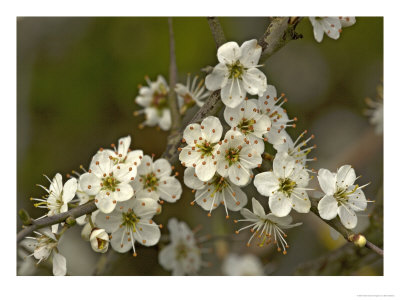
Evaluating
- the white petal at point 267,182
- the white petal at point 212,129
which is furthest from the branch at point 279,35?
the white petal at point 267,182

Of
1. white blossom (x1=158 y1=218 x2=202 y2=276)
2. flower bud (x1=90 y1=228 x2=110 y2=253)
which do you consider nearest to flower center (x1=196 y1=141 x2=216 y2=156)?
flower bud (x1=90 y1=228 x2=110 y2=253)

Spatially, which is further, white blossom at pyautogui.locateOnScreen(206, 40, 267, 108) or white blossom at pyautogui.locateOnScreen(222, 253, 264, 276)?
white blossom at pyautogui.locateOnScreen(222, 253, 264, 276)

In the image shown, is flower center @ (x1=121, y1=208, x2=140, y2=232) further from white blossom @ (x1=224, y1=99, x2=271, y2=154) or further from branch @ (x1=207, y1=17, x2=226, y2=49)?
branch @ (x1=207, y1=17, x2=226, y2=49)

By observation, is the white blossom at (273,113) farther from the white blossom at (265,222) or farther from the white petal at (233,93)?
the white blossom at (265,222)

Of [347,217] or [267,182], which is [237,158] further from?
[347,217]

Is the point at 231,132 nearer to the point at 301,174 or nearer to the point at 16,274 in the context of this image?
the point at 301,174
